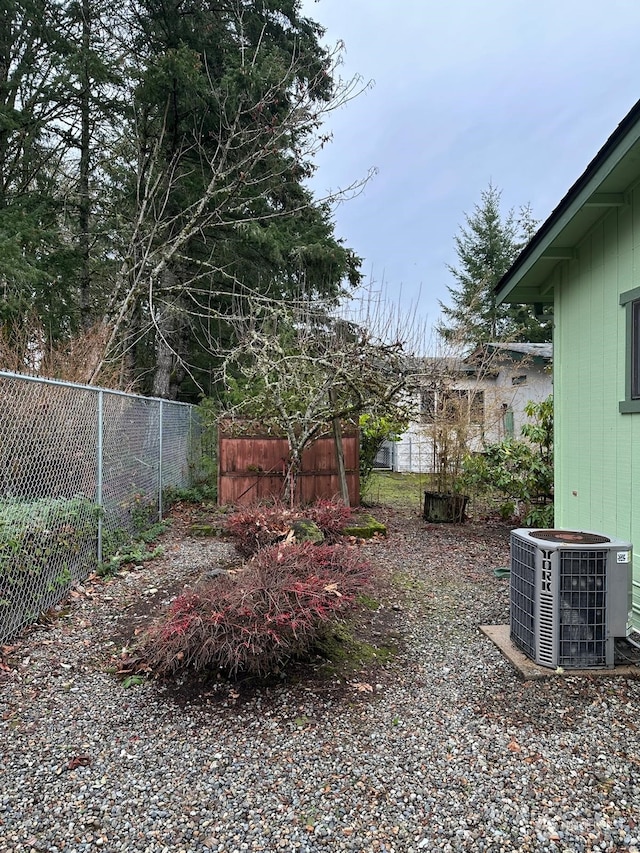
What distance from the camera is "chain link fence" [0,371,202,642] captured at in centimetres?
350

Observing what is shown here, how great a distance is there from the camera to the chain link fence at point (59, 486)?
3498 millimetres

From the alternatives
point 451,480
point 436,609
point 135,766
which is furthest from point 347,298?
point 135,766

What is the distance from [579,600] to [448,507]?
16.3 feet

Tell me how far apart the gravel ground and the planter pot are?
4435mm

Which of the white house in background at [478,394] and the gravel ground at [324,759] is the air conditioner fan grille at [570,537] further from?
the white house in background at [478,394]

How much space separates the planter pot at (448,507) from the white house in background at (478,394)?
28.0 inches

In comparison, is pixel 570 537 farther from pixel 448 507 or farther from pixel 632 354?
pixel 448 507

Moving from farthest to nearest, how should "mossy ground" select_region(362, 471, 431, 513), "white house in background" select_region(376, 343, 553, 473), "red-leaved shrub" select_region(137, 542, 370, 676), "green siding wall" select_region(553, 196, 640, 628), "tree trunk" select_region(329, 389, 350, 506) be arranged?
"mossy ground" select_region(362, 471, 431, 513) < "white house in background" select_region(376, 343, 553, 473) < "tree trunk" select_region(329, 389, 350, 506) < "green siding wall" select_region(553, 196, 640, 628) < "red-leaved shrub" select_region(137, 542, 370, 676)

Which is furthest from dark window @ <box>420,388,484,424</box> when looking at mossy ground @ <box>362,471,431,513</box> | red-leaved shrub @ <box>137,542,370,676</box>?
red-leaved shrub @ <box>137,542,370,676</box>

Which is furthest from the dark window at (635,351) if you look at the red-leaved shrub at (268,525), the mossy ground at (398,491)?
the mossy ground at (398,491)

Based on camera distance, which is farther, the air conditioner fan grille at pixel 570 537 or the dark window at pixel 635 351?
the dark window at pixel 635 351

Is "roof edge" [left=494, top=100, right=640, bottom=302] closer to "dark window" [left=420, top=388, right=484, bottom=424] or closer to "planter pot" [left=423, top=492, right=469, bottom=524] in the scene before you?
"dark window" [left=420, top=388, right=484, bottom=424]

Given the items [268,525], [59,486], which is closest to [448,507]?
[268,525]

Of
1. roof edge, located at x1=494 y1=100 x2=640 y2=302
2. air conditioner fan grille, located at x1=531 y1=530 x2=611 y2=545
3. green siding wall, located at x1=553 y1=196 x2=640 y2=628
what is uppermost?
roof edge, located at x1=494 y1=100 x2=640 y2=302
